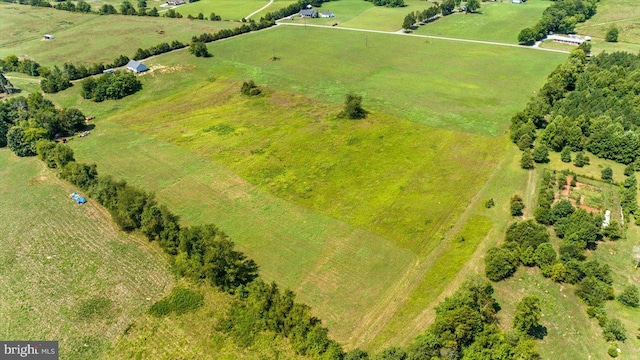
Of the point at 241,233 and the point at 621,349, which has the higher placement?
the point at 241,233

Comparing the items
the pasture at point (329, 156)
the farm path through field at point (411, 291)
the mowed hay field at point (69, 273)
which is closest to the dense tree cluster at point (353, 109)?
the pasture at point (329, 156)

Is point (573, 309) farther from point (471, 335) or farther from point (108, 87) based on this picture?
point (108, 87)

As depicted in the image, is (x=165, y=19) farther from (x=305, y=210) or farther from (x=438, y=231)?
(x=438, y=231)

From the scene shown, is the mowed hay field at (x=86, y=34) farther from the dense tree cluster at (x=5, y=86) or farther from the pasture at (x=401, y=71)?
the pasture at (x=401, y=71)

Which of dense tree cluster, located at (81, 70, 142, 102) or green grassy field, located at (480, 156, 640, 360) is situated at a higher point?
dense tree cluster, located at (81, 70, 142, 102)

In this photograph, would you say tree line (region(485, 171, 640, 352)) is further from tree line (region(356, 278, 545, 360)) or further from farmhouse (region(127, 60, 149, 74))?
farmhouse (region(127, 60, 149, 74))

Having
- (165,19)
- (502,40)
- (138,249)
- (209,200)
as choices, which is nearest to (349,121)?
(209,200)

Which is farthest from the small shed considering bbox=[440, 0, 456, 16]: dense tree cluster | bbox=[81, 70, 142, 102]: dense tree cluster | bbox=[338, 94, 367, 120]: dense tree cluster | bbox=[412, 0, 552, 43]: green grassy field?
bbox=[338, 94, 367, 120]: dense tree cluster
